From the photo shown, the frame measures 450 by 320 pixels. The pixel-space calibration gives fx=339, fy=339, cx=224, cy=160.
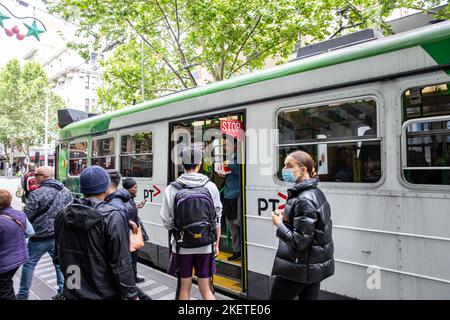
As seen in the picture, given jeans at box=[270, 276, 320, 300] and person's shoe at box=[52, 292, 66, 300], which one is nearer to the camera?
jeans at box=[270, 276, 320, 300]

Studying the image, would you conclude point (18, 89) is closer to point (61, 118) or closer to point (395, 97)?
point (61, 118)

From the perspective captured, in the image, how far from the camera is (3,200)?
10.5 ft

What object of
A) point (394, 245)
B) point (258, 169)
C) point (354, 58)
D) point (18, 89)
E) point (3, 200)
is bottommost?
point (394, 245)

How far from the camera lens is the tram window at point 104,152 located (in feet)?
21.6

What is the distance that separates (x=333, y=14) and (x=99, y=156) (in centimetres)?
869

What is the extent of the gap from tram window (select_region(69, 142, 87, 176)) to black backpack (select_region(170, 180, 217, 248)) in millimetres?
5363

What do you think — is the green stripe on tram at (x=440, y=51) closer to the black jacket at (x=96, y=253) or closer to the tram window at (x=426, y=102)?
the tram window at (x=426, y=102)

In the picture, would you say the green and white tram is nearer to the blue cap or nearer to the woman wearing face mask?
the woman wearing face mask

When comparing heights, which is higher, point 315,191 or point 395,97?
point 395,97

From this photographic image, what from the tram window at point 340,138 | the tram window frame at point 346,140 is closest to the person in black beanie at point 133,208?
the tram window frame at point 346,140

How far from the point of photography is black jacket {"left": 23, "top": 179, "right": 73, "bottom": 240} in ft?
13.3

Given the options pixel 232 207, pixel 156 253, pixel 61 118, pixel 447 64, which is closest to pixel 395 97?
pixel 447 64

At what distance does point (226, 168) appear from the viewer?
5.25 metres

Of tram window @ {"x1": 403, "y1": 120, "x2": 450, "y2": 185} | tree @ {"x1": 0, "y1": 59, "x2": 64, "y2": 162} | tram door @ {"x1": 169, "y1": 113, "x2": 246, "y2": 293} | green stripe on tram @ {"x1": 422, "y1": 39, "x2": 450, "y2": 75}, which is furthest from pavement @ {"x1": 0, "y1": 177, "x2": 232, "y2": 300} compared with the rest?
tree @ {"x1": 0, "y1": 59, "x2": 64, "y2": 162}
